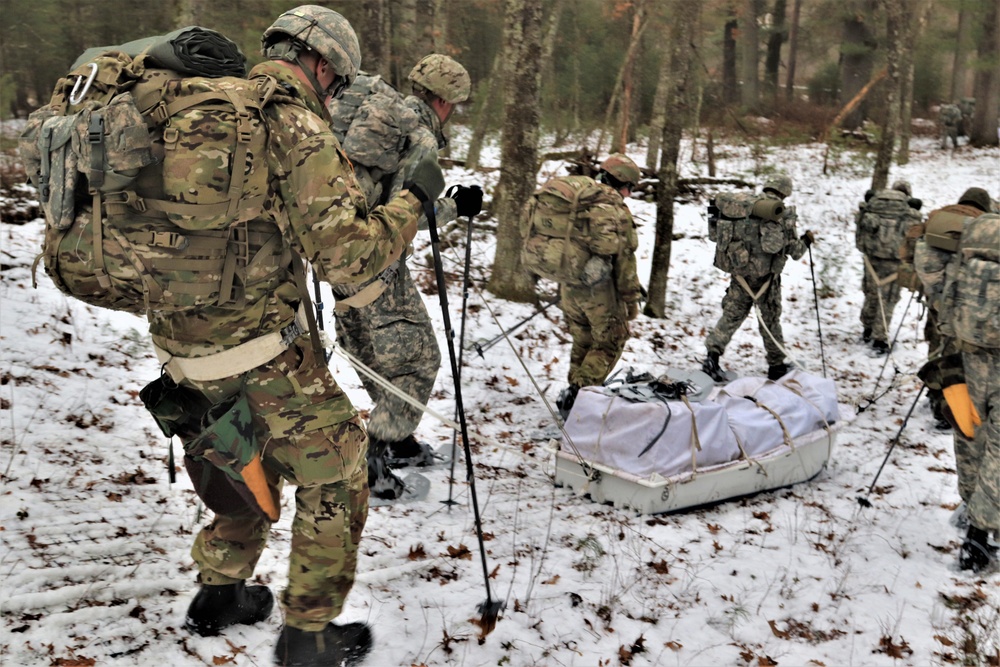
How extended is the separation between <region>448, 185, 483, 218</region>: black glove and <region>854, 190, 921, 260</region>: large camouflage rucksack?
8.23 m

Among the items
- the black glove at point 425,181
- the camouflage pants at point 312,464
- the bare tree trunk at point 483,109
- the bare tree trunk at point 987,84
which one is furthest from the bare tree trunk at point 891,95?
the camouflage pants at point 312,464

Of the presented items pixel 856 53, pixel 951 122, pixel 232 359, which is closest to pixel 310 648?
pixel 232 359

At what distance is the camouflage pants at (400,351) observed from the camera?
17.1ft

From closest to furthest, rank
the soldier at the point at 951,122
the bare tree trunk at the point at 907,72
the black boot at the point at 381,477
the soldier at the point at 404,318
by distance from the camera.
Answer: the soldier at the point at 404,318 < the black boot at the point at 381,477 < the bare tree trunk at the point at 907,72 < the soldier at the point at 951,122

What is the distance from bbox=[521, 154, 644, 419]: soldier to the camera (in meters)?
6.80

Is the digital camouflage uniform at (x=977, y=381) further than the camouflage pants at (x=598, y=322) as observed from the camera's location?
No

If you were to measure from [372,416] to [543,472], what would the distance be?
64.2 inches

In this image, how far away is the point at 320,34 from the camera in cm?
313

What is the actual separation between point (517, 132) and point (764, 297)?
3718 mm

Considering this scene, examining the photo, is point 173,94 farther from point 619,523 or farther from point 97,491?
point 619,523

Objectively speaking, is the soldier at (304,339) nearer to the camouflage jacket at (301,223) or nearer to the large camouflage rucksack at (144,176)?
the camouflage jacket at (301,223)

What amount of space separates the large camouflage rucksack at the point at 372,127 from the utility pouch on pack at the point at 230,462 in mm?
2100

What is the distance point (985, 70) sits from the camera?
2470 cm

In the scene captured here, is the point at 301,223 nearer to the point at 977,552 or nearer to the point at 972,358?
the point at 972,358
